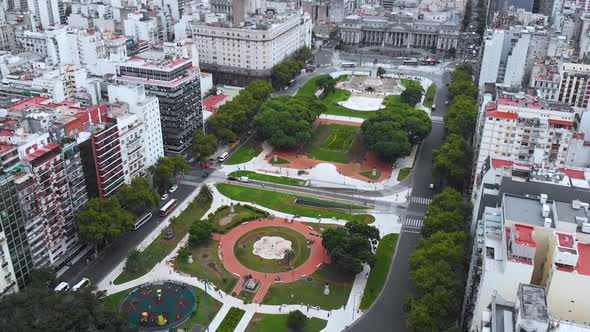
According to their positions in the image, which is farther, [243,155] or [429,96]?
[429,96]

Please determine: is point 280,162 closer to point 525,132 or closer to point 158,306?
point 525,132

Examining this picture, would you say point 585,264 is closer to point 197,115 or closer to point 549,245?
point 549,245

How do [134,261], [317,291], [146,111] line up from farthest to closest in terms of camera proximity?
[146,111]
[134,261]
[317,291]

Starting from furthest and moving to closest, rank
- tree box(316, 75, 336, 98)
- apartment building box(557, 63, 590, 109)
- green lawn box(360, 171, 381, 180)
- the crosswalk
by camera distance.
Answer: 1. tree box(316, 75, 336, 98)
2. apartment building box(557, 63, 590, 109)
3. green lawn box(360, 171, 381, 180)
4. the crosswalk

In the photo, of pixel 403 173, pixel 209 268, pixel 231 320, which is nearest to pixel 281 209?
pixel 209 268

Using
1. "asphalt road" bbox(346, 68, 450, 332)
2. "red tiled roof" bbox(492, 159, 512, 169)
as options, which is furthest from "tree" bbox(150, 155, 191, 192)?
"red tiled roof" bbox(492, 159, 512, 169)

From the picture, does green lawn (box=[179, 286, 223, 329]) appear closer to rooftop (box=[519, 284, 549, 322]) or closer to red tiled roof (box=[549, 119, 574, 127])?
rooftop (box=[519, 284, 549, 322])

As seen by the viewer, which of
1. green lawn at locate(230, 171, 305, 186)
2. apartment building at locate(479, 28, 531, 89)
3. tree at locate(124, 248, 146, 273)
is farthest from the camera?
apartment building at locate(479, 28, 531, 89)
